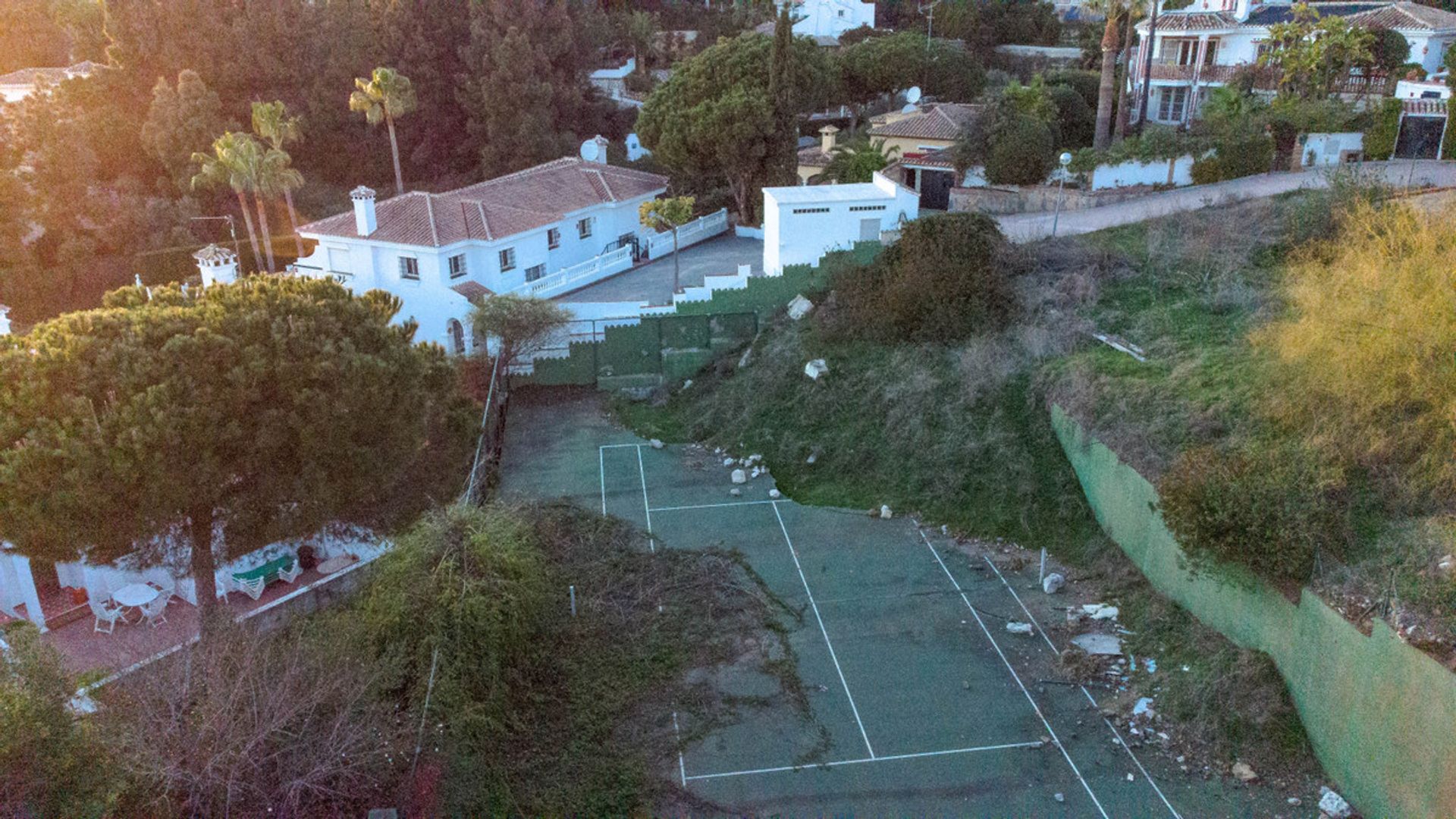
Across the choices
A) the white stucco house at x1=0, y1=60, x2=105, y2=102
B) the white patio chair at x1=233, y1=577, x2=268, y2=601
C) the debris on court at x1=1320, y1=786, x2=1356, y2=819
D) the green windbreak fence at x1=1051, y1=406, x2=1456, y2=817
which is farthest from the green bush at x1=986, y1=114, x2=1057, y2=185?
the white stucco house at x1=0, y1=60, x2=105, y2=102

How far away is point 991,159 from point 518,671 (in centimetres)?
2240

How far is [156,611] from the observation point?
50.6ft

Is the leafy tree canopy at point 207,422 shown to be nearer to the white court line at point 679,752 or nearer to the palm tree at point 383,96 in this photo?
the white court line at point 679,752

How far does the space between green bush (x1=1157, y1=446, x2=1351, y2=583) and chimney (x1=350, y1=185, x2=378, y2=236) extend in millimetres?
22834

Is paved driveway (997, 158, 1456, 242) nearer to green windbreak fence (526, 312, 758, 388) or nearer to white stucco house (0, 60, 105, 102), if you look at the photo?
green windbreak fence (526, 312, 758, 388)

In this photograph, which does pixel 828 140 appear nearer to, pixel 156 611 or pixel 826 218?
pixel 826 218

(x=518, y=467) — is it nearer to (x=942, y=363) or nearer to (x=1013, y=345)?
(x=942, y=363)

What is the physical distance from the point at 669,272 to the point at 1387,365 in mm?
20905

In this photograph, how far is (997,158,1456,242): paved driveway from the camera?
27.0 m

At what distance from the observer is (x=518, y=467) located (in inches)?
854

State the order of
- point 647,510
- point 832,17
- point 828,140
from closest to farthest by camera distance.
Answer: point 647,510, point 828,140, point 832,17

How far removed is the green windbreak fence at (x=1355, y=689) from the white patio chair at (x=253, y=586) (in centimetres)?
1423

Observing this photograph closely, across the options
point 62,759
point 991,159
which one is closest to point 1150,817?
point 62,759

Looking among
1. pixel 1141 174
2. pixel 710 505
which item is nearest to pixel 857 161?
pixel 1141 174
